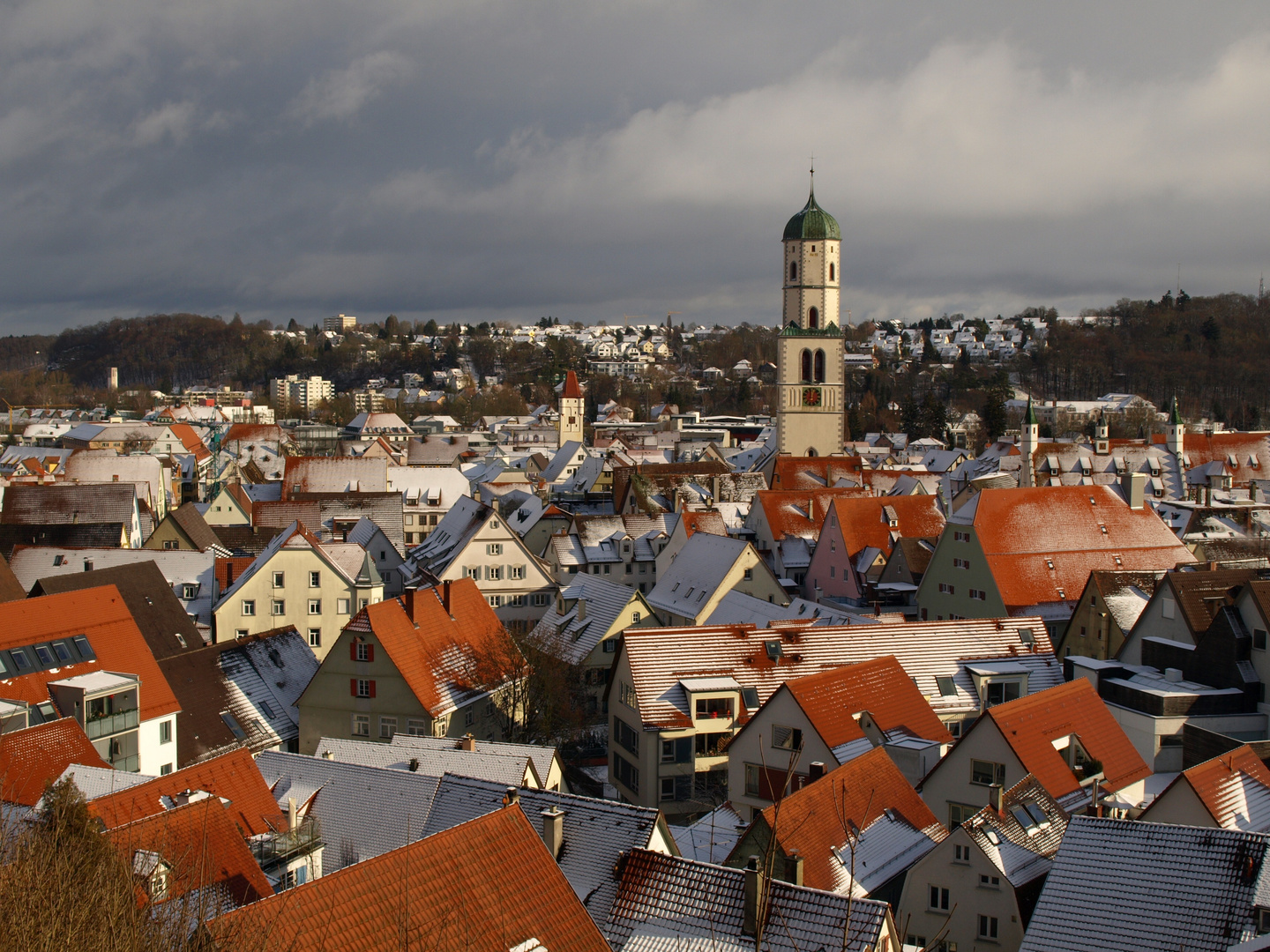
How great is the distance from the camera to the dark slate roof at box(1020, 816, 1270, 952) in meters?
13.2

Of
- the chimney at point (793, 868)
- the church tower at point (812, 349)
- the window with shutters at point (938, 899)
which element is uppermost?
the church tower at point (812, 349)

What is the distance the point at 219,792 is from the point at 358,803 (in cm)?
197

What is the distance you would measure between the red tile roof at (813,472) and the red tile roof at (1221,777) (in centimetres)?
4023

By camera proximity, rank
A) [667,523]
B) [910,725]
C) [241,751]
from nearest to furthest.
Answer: [241,751], [910,725], [667,523]

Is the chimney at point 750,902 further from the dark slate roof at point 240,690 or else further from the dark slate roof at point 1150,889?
the dark slate roof at point 240,690

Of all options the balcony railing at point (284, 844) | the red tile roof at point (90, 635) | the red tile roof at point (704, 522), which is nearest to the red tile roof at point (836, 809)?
the balcony railing at point (284, 844)

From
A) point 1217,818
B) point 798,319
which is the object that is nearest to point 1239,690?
point 1217,818

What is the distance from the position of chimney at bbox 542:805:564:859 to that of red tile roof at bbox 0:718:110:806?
709 centimetres

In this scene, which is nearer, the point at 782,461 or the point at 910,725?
the point at 910,725

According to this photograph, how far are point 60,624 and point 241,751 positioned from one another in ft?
29.5

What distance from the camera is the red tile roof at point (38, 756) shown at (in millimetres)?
16625

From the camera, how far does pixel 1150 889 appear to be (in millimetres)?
13789

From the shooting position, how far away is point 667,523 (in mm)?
46188

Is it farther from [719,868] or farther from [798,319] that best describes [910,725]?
[798,319]
